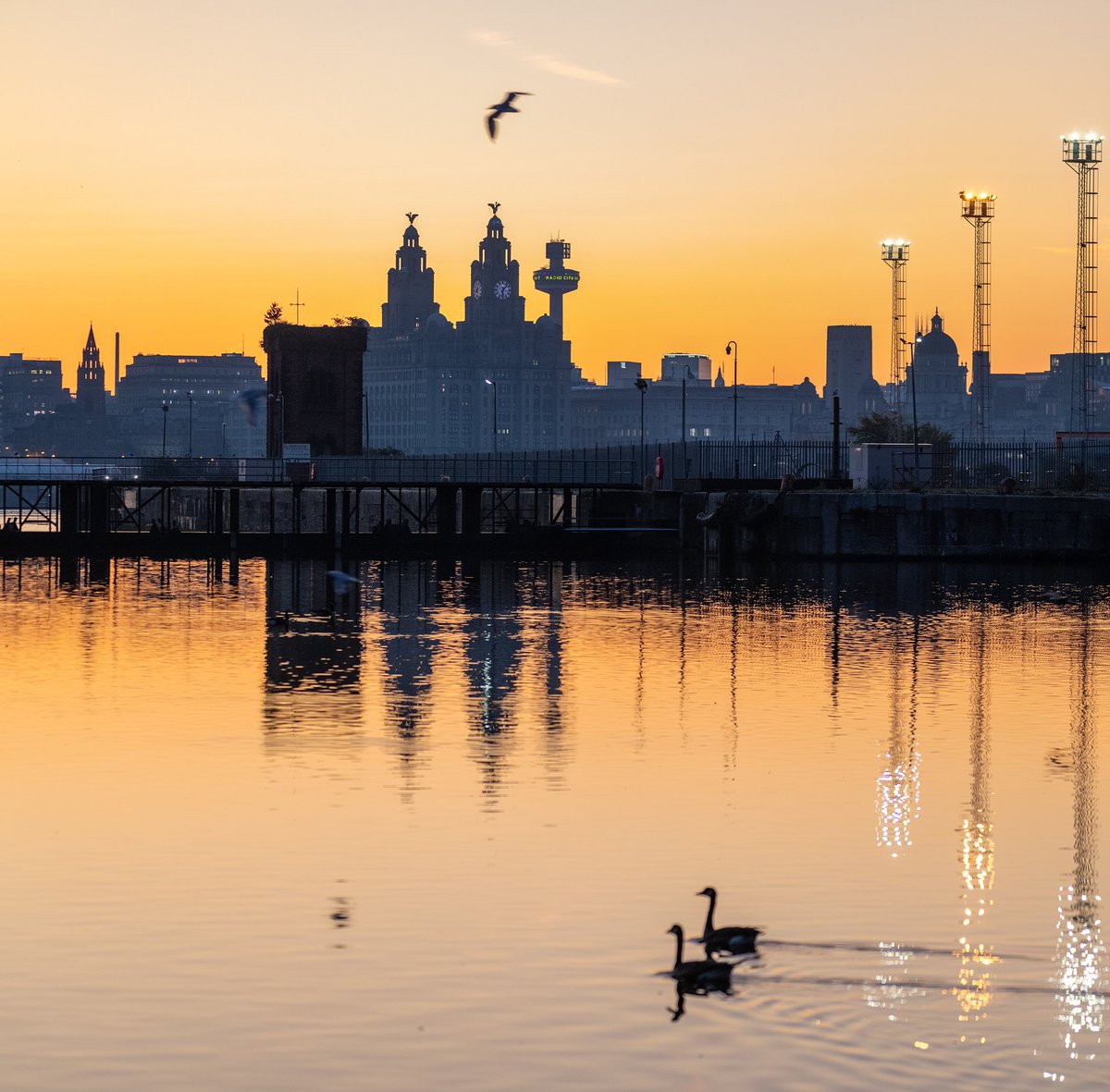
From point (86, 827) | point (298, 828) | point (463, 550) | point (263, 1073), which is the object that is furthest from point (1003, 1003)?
point (463, 550)

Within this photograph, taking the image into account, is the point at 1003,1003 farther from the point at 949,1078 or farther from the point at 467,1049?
the point at 467,1049

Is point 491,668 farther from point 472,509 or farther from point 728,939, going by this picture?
point 472,509

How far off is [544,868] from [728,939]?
14.2 feet

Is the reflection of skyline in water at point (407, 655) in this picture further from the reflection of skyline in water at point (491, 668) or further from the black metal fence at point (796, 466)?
the black metal fence at point (796, 466)

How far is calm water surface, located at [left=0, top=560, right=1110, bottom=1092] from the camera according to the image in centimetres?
1472

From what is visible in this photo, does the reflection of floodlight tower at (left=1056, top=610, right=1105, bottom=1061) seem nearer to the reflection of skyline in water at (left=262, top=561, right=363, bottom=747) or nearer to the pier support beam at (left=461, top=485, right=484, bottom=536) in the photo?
the reflection of skyline in water at (left=262, top=561, right=363, bottom=747)

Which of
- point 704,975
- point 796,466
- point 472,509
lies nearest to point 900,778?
point 704,975

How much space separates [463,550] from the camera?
102562mm

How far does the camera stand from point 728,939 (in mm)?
16797

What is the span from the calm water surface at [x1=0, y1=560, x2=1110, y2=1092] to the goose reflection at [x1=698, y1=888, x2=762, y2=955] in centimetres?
22

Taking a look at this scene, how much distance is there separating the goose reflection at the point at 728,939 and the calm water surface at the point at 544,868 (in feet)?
0.72

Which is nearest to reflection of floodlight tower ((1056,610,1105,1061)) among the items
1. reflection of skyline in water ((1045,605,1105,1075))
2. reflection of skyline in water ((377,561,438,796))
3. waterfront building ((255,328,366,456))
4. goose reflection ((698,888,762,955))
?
reflection of skyline in water ((1045,605,1105,1075))

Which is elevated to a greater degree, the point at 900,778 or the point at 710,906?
the point at 710,906

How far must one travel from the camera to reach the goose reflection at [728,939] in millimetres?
16750
